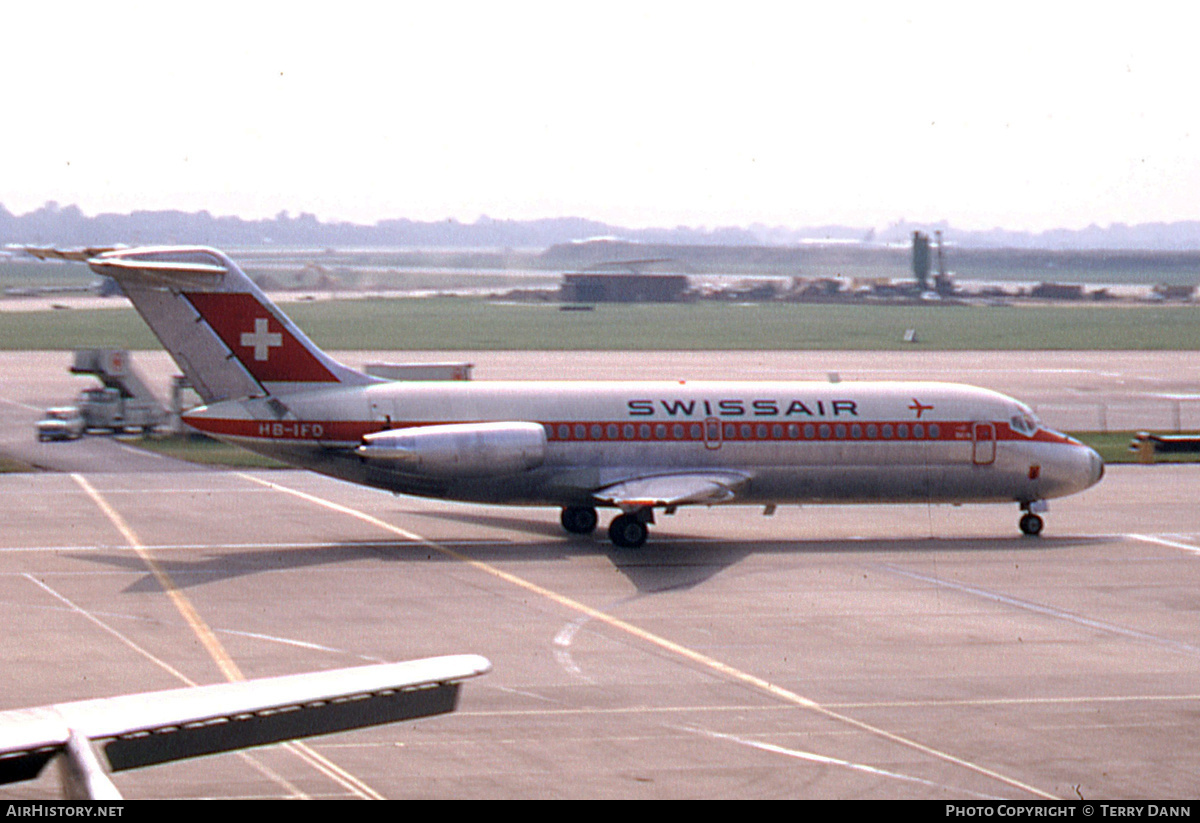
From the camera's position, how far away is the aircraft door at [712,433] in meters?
30.8

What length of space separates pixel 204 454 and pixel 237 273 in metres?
16.6

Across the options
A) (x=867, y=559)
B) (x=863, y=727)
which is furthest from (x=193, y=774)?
(x=867, y=559)

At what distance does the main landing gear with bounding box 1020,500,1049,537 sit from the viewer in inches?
1271

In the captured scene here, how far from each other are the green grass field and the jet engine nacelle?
56.1m

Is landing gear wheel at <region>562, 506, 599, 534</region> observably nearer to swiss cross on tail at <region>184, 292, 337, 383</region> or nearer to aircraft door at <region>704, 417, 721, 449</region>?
aircraft door at <region>704, 417, 721, 449</region>

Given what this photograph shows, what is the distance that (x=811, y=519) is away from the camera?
114ft

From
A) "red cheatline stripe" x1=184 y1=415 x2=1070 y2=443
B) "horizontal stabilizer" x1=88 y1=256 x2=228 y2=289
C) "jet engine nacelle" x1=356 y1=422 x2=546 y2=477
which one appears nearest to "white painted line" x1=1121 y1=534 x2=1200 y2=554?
"red cheatline stripe" x1=184 y1=415 x2=1070 y2=443

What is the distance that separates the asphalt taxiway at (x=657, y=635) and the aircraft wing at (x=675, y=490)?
1167 mm

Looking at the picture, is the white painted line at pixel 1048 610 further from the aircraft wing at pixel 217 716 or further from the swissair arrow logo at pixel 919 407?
the aircraft wing at pixel 217 716

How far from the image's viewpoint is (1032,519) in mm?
32344

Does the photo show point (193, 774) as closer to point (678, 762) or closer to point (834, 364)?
point (678, 762)

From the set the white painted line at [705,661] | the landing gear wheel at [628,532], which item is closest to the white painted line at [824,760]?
the white painted line at [705,661]

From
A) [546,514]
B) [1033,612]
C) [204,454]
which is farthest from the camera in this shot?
[204,454]

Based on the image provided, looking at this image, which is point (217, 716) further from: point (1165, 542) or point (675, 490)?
point (1165, 542)
